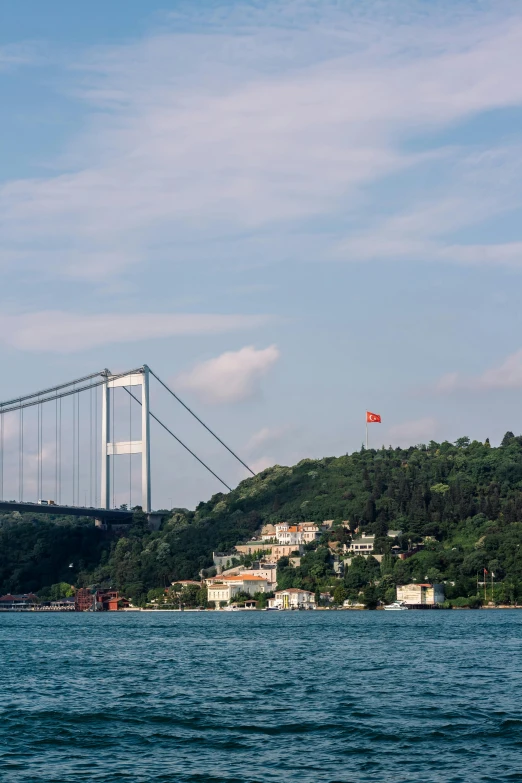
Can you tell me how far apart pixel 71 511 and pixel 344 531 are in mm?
27883

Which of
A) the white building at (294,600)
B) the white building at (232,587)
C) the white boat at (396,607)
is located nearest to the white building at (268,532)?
the white building at (232,587)

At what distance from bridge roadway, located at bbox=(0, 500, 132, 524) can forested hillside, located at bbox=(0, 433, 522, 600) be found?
5.15 feet

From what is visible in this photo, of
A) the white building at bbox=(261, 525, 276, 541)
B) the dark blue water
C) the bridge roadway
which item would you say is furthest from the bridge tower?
the dark blue water

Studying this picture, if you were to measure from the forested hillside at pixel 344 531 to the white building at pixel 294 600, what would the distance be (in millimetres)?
3261

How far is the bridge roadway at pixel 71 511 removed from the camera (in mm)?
95438

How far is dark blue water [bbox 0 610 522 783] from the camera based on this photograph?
17844 mm

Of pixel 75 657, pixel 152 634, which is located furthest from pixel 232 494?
pixel 75 657

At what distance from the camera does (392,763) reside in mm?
18000

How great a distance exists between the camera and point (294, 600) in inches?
3868

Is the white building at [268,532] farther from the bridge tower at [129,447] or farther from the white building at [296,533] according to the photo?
the bridge tower at [129,447]

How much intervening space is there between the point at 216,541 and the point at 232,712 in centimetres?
10389

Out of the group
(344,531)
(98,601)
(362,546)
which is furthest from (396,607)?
(98,601)

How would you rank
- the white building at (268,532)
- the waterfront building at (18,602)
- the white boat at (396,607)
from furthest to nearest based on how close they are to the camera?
1. the white building at (268,532)
2. the waterfront building at (18,602)
3. the white boat at (396,607)

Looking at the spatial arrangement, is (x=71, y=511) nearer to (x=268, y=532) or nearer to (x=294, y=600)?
(x=294, y=600)
